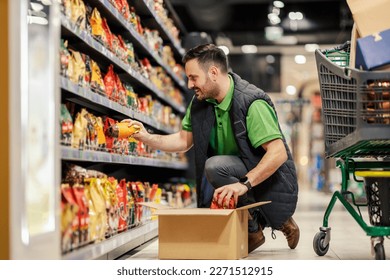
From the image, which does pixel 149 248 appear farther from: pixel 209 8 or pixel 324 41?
pixel 324 41

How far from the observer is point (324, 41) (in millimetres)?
10336

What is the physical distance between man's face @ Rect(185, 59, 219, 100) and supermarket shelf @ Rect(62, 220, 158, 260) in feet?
2.46

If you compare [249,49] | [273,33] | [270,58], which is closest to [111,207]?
[273,33]

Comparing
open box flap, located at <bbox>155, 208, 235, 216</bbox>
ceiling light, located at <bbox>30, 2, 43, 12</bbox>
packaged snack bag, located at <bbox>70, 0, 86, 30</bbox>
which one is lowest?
open box flap, located at <bbox>155, 208, 235, 216</bbox>

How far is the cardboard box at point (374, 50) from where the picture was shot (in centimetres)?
250

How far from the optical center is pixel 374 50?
2518mm

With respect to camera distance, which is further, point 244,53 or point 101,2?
point 244,53

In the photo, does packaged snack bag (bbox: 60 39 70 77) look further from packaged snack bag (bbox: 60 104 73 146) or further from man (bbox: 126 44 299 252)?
man (bbox: 126 44 299 252)

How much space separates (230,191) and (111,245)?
21.8 inches

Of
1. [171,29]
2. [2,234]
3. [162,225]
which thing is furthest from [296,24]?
[2,234]

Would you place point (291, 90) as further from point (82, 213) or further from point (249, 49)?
point (82, 213)

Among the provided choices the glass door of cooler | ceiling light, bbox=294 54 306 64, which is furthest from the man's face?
ceiling light, bbox=294 54 306 64

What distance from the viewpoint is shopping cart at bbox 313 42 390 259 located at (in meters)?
2.47
